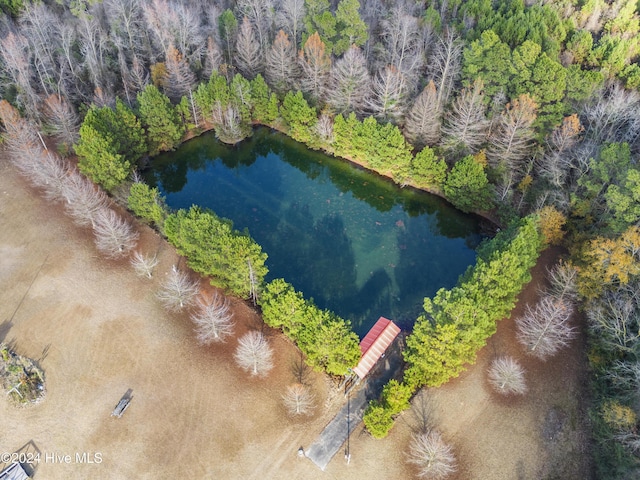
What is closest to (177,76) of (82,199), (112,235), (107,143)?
(107,143)

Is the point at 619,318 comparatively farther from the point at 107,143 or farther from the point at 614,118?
the point at 107,143

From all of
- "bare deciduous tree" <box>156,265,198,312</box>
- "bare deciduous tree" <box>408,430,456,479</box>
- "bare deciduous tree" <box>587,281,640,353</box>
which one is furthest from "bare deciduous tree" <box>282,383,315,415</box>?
"bare deciduous tree" <box>587,281,640,353</box>

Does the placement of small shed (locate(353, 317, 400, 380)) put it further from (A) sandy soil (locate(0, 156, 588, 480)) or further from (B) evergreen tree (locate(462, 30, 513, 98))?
(B) evergreen tree (locate(462, 30, 513, 98))

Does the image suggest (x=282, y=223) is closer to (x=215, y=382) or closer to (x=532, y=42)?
(x=215, y=382)

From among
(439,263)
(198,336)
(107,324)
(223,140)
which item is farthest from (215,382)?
(223,140)

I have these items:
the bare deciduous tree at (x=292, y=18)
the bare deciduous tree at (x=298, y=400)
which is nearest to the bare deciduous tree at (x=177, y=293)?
the bare deciduous tree at (x=298, y=400)
